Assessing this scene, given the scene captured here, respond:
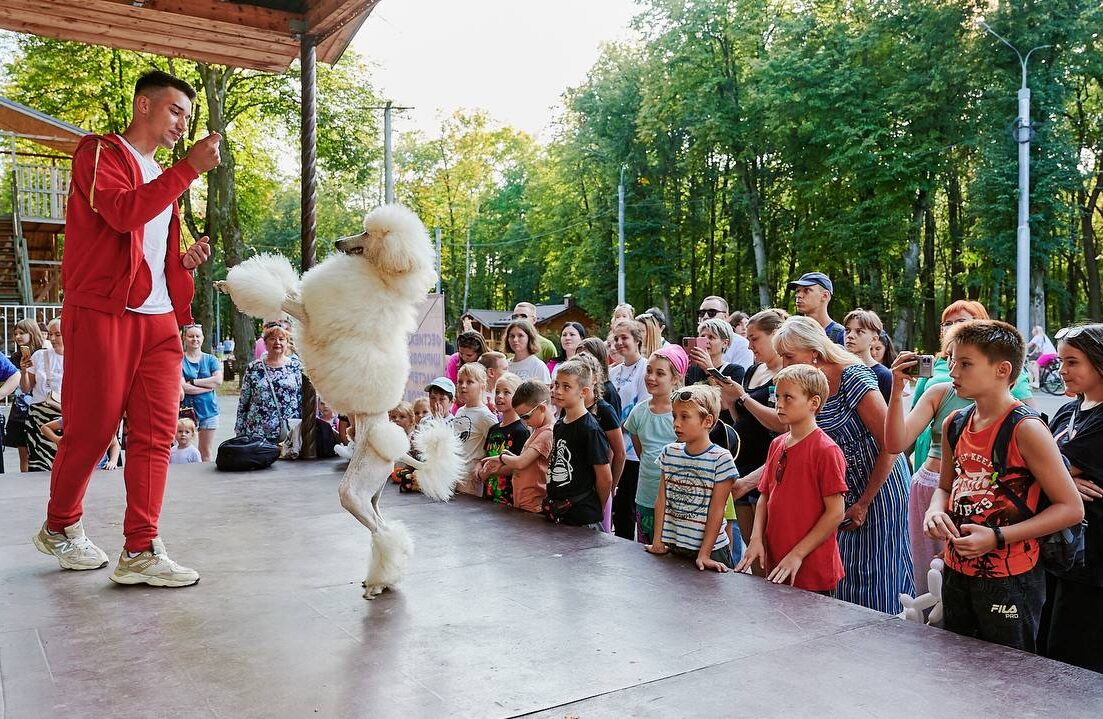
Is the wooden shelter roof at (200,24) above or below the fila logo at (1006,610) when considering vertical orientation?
above

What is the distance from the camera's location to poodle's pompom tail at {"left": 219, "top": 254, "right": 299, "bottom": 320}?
10.6 feet

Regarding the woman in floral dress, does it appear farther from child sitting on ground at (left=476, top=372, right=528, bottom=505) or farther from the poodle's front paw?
the poodle's front paw

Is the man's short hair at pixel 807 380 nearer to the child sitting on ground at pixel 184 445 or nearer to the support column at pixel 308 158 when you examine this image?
the support column at pixel 308 158

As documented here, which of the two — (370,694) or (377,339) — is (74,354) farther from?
(370,694)

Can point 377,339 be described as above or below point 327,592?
above

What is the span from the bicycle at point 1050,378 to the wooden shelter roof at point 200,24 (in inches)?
676

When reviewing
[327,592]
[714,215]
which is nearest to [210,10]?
[327,592]

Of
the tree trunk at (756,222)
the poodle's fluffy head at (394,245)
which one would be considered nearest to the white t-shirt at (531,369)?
the poodle's fluffy head at (394,245)

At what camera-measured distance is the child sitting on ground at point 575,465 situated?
449cm

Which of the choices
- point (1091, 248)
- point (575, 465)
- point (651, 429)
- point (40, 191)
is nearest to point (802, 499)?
point (575, 465)

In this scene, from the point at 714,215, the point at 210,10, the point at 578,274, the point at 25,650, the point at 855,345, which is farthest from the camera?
the point at 578,274

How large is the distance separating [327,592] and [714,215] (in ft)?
115

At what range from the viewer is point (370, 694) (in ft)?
7.72

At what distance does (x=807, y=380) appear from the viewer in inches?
141
